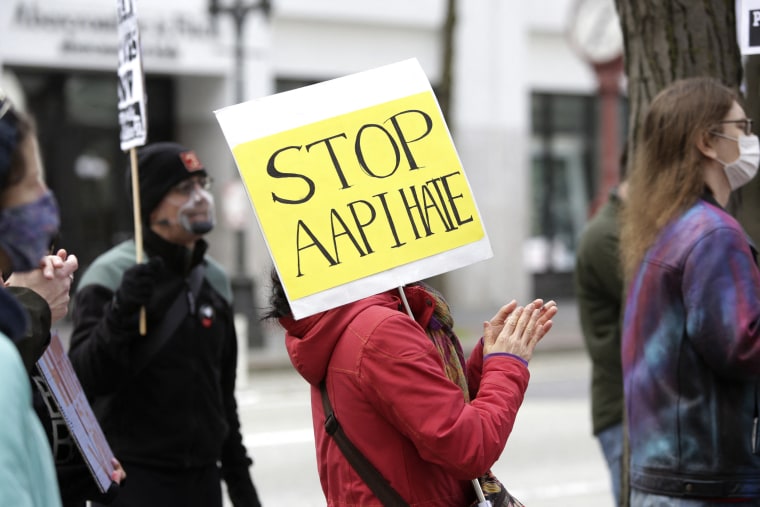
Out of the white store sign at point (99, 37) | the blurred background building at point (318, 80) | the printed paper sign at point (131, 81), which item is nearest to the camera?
the printed paper sign at point (131, 81)

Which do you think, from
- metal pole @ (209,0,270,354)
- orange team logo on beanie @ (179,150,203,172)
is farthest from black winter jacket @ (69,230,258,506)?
metal pole @ (209,0,270,354)

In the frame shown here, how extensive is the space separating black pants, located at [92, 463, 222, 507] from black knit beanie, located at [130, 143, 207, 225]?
3.08 feet

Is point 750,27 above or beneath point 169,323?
above

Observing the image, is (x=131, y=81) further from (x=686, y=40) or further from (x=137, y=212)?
(x=686, y=40)

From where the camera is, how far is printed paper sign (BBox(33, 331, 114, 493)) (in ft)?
9.81

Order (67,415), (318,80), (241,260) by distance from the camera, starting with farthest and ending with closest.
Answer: (318,80)
(241,260)
(67,415)

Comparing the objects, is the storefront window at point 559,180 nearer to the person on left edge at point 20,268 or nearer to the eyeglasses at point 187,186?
the eyeglasses at point 187,186

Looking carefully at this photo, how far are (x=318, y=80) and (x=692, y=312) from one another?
632 inches

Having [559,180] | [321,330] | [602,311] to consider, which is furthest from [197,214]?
[559,180]

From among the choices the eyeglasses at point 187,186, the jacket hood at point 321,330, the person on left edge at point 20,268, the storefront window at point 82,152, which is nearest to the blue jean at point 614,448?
the eyeglasses at point 187,186

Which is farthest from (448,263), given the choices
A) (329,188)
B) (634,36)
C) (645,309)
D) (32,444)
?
(634,36)

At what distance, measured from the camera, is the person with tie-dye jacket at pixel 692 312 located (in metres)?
3.11

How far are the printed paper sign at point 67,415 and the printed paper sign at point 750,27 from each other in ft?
7.95

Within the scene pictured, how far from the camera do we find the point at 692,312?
3137mm
